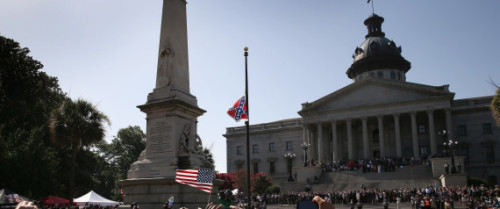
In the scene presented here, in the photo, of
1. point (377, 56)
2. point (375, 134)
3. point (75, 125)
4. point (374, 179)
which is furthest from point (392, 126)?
point (75, 125)

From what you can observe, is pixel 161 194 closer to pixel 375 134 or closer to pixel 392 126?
pixel 392 126

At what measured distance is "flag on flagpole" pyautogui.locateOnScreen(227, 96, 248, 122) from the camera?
15.5 m

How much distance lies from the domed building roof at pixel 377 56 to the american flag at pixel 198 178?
62.7m

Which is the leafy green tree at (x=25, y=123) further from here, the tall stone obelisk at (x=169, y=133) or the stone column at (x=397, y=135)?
the stone column at (x=397, y=135)

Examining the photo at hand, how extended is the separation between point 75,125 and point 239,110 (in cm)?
1547

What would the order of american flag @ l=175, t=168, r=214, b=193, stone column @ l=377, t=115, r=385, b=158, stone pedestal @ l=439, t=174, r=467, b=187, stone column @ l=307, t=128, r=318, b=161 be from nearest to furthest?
american flag @ l=175, t=168, r=214, b=193 < stone pedestal @ l=439, t=174, r=467, b=187 < stone column @ l=377, t=115, r=385, b=158 < stone column @ l=307, t=128, r=318, b=161

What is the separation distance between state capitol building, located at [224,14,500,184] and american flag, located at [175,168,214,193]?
41391 millimetres

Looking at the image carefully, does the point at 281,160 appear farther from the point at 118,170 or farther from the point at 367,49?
the point at 118,170

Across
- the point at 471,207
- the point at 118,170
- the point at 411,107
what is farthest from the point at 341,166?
the point at 118,170

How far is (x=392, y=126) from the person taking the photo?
57.9 m

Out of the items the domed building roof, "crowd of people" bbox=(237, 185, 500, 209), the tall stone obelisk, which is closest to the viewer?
the tall stone obelisk

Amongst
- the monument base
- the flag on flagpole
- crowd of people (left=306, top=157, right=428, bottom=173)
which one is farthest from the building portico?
the monument base

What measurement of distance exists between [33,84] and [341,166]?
33.1 m

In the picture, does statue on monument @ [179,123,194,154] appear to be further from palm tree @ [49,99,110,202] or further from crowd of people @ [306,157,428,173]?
crowd of people @ [306,157,428,173]
